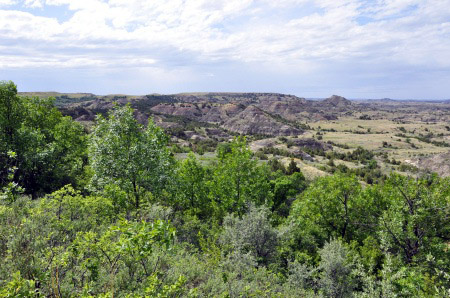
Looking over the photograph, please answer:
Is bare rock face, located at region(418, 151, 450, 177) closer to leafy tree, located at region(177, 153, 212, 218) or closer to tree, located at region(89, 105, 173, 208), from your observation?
leafy tree, located at region(177, 153, 212, 218)

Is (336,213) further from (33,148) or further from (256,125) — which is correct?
(256,125)

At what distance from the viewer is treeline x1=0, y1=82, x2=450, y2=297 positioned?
26.8 feet

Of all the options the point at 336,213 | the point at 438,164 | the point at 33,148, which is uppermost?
the point at 33,148

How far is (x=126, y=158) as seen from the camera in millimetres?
18078

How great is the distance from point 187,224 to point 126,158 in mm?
6527

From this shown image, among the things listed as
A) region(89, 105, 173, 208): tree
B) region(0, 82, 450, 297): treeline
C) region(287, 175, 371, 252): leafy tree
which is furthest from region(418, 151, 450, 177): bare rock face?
region(89, 105, 173, 208): tree

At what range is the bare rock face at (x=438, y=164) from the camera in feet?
182

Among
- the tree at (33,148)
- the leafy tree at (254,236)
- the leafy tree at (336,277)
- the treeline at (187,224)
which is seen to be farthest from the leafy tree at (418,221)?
the tree at (33,148)

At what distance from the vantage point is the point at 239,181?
24688 mm

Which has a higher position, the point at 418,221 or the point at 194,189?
the point at 418,221

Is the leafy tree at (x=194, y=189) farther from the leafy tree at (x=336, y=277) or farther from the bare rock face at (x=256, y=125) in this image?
the bare rock face at (x=256, y=125)

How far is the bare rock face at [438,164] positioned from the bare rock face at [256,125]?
65272mm

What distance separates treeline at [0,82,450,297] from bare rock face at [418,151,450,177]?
45.6m

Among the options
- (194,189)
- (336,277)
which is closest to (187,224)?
(194,189)
